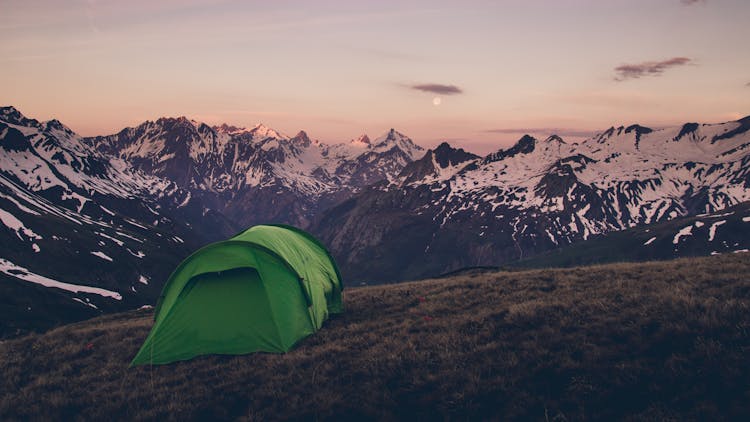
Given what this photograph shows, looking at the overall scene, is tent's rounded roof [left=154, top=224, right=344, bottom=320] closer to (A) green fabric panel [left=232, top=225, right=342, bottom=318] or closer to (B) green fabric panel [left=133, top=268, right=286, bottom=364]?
(A) green fabric panel [left=232, top=225, right=342, bottom=318]

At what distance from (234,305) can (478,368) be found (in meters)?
9.02

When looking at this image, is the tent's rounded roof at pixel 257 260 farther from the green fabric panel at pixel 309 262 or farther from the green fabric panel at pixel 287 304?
the green fabric panel at pixel 287 304

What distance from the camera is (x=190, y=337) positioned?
54.4 feet

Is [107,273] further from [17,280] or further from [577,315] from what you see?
[577,315]

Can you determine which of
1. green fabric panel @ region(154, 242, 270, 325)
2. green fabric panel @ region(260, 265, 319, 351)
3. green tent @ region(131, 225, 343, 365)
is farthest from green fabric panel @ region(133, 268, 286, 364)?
green fabric panel @ region(154, 242, 270, 325)

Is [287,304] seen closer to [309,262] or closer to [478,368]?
[309,262]

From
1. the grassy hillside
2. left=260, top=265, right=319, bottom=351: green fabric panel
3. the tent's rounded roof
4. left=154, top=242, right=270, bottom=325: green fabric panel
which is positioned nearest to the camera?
the grassy hillside

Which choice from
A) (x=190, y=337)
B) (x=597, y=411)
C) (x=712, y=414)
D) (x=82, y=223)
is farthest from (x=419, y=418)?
(x=82, y=223)

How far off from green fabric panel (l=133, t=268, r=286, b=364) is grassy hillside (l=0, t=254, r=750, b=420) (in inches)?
23.1

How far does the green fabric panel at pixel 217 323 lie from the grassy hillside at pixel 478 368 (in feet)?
1.92

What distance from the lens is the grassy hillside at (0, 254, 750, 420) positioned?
10430mm

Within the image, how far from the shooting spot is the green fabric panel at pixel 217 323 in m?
16.3

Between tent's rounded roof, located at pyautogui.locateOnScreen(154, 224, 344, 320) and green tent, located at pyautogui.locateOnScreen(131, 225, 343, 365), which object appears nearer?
green tent, located at pyautogui.locateOnScreen(131, 225, 343, 365)

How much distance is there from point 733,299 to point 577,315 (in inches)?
167
